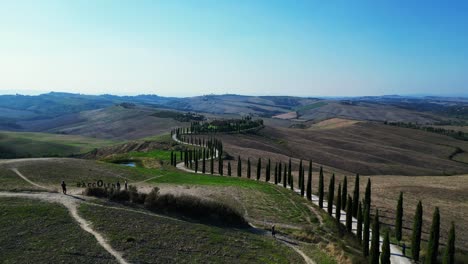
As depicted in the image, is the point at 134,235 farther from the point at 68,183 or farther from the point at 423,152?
the point at 423,152

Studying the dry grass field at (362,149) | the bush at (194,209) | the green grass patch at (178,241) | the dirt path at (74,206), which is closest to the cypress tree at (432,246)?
the green grass patch at (178,241)

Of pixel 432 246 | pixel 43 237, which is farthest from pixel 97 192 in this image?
pixel 432 246

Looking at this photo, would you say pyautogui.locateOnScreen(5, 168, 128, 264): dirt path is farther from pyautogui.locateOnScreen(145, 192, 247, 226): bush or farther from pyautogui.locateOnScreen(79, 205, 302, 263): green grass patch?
pyautogui.locateOnScreen(145, 192, 247, 226): bush

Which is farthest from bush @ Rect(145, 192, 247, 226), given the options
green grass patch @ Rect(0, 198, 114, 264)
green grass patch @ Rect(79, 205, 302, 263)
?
green grass patch @ Rect(0, 198, 114, 264)

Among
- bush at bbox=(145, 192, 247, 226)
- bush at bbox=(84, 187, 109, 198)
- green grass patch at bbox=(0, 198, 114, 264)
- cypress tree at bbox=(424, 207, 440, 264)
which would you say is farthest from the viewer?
bush at bbox=(84, 187, 109, 198)

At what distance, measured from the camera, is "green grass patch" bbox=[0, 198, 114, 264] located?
26.1 meters

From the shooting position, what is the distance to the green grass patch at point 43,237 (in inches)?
1029

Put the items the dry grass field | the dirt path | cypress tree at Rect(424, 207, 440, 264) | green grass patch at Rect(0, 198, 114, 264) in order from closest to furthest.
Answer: green grass patch at Rect(0, 198, 114, 264), the dirt path, cypress tree at Rect(424, 207, 440, 264), the dry grass field

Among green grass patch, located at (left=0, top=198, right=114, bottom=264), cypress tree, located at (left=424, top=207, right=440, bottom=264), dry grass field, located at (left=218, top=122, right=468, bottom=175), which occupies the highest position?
green grass patch, located at (left=0, top=198, right=114, bottom=264)

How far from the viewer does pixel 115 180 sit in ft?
191

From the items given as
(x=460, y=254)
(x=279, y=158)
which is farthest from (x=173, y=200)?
(x=279, y=158)

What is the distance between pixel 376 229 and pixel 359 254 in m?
3.51

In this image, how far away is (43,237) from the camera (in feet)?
94.9

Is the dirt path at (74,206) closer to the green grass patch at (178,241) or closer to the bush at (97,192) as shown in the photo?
the green grass patch at (178,241)
